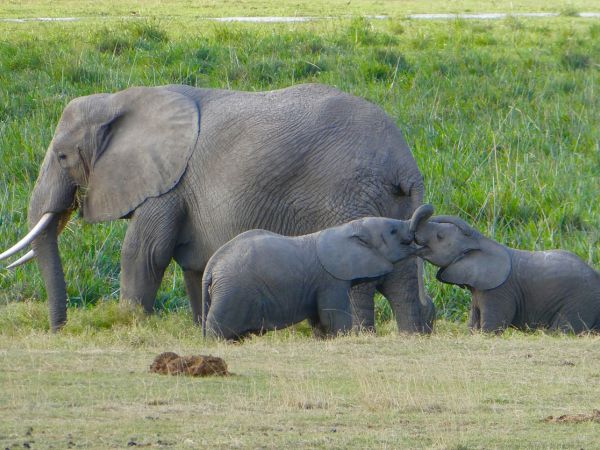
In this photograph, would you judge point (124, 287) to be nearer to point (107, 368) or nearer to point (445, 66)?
point (107, 368)

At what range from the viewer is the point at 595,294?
10203 mm

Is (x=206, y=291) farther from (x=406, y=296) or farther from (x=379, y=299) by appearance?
(x=379, y=299)

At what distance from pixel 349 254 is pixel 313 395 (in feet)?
9.41

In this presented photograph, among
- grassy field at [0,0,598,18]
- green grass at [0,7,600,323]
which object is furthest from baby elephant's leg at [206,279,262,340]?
grassy field at [0,0,598,18]

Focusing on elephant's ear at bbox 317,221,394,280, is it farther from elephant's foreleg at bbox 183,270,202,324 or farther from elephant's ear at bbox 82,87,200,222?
elephant's foreleg at bbox 183,270,202,324

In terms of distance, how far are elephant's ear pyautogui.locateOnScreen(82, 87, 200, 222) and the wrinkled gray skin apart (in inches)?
74.2

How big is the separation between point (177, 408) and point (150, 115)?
4770mm

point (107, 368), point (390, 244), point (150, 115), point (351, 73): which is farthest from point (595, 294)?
point (351, 73)

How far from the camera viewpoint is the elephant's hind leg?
400 inches

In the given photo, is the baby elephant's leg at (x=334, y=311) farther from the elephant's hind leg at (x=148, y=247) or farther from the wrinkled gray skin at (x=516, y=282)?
the elephant's hind leg at (x=148, y=247)

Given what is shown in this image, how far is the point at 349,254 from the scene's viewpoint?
921 cm

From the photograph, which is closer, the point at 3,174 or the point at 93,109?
the point at 93,109

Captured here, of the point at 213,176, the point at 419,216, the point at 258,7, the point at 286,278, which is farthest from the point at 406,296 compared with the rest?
the point at 258,7

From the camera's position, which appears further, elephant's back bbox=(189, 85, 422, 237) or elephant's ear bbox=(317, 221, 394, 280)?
elephant's back bbox=(189, 85, 422, 237)
